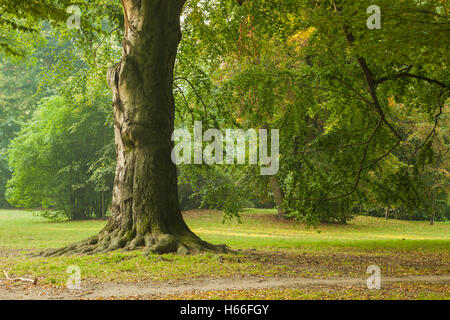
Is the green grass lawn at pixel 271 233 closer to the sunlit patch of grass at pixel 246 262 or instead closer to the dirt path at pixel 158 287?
the sunlit patch of grass at pixel 246 262

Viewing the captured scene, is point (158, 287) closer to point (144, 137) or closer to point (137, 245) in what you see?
point (137, 245)

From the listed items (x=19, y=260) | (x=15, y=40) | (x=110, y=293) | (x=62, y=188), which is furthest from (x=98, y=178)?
(x=110, y=293)

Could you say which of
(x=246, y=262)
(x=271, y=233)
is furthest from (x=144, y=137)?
(x=271, y=233)

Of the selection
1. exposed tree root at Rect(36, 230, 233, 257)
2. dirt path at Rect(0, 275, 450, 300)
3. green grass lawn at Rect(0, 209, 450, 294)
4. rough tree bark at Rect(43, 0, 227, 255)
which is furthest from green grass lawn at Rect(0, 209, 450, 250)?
dirt path at Rect(0, 275, 450, 300)

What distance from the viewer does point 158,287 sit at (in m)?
7.37

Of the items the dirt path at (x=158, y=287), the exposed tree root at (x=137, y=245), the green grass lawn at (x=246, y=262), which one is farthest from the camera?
the exposed tree root at (x=137, y=245)

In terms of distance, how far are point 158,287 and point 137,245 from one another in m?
3.13

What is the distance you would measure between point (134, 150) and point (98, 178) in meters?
14.4

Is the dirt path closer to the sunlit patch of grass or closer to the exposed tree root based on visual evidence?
the sunlit patch of grass

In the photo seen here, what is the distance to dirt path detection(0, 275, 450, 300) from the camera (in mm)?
6844

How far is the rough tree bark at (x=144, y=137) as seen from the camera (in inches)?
424

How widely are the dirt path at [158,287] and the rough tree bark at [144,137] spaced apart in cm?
283

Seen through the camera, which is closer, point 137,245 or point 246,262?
point 246,262

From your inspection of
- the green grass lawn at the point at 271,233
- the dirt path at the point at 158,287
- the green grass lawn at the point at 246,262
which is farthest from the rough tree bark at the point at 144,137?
the green grass lawn at the point at 271,233
